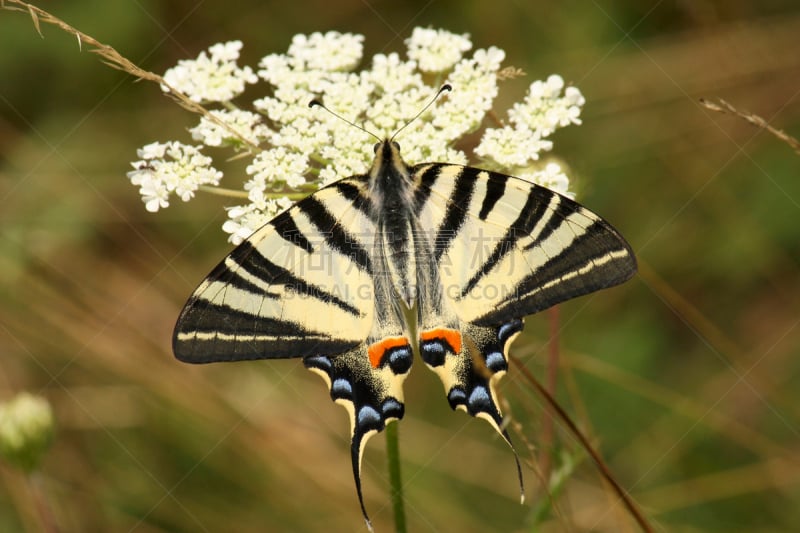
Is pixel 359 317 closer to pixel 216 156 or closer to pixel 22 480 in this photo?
pixel 22 480

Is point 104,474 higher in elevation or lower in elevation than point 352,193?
lower

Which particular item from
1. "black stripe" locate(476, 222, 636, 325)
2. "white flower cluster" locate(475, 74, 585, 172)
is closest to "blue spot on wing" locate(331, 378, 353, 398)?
"black stripe" locate(476, 222, 636, 325)

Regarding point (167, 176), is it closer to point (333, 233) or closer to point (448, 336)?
point (333, 233)

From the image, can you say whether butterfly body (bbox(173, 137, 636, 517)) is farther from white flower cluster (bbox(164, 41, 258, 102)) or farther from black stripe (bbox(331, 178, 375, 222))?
white flower cluster (bbox(164, 41, 258, 102))

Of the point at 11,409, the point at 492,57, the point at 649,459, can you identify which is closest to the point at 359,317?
the point at 492,57

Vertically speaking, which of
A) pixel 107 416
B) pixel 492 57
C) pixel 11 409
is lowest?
pixel 107 416

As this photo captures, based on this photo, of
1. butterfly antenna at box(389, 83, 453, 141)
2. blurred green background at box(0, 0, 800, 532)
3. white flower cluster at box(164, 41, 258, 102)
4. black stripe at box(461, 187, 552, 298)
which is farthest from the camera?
blurred green background at box(0, 0, 800, 532)

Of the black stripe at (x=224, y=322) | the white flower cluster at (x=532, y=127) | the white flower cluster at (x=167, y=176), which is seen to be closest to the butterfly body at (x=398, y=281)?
the black stripe at (x=224, y=322)
